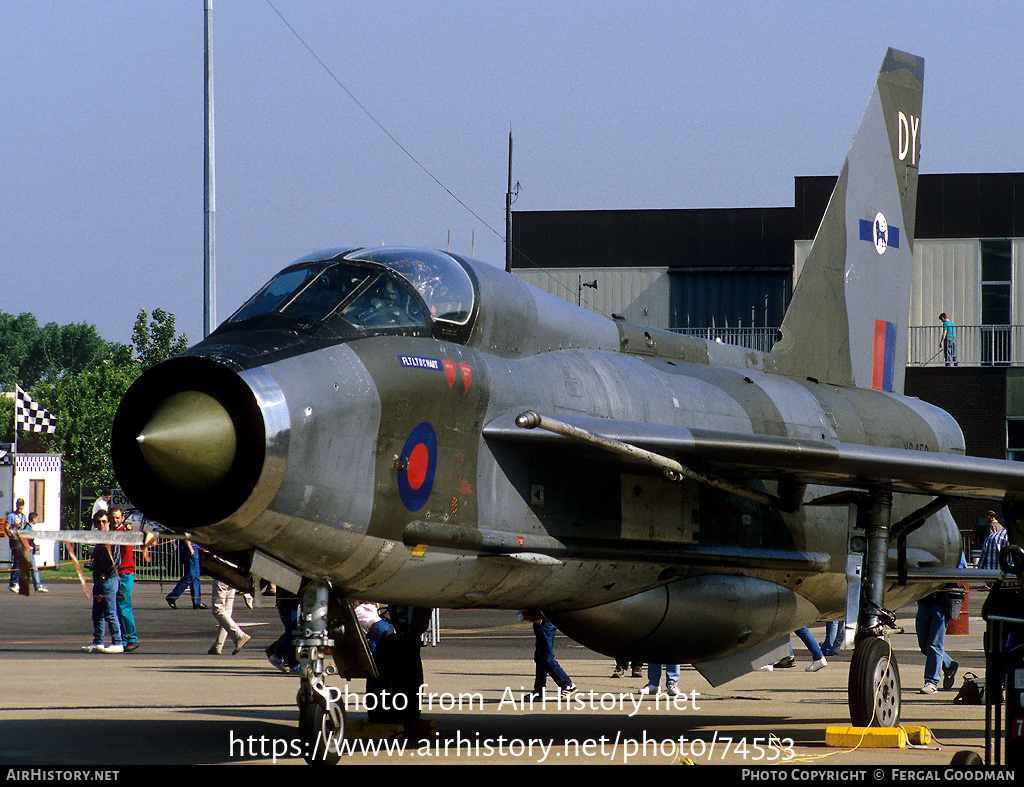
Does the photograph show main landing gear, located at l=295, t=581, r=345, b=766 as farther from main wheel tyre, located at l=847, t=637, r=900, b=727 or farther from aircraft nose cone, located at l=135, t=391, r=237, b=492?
main wheel tyre, located at l=847, t=637, r=900, b=727

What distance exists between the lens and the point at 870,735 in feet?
32.6

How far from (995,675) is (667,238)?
35395 mm

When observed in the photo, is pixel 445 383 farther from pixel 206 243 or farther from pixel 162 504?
pixel 206 243

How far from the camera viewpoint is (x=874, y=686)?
10.2 m

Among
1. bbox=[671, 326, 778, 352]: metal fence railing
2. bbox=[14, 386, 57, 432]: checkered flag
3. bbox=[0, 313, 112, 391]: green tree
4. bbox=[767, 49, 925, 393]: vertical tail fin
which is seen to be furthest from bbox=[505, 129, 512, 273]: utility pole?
bbox=[0, 313, 112, 391]: green tree

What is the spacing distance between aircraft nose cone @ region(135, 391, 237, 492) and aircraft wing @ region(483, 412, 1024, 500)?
2.07 metres

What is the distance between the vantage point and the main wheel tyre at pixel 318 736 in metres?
7.82

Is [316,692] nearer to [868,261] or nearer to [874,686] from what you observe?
[874,686]

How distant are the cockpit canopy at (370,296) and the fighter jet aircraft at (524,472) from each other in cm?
2

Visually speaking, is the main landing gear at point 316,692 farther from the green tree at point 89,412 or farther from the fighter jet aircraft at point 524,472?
the green tree at point 89,412

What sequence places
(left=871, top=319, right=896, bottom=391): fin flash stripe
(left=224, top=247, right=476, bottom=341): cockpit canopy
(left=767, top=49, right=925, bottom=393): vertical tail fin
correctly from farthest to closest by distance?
(left=871, top=319, right=896, bottom=391): fin flash stripe → (left=767, top=49, right=925, bottom=393): vertical tail fin → (left=224, top=247, right=476, bottom=341): cockpit canopy

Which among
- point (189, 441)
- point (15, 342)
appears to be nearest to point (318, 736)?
point (189, 441)

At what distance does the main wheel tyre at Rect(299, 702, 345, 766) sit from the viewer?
7816mm
